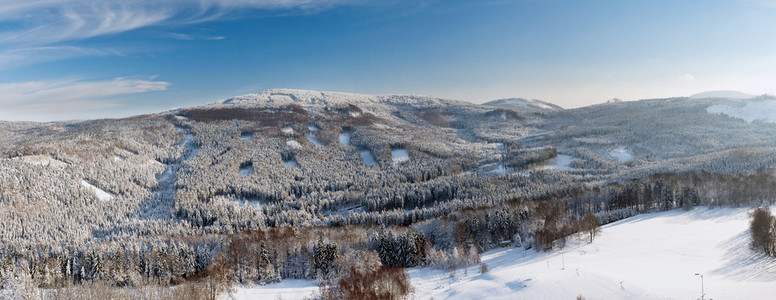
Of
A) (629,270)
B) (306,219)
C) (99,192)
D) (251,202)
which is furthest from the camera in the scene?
(251,202)

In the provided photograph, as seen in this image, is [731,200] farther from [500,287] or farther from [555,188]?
[500,287]

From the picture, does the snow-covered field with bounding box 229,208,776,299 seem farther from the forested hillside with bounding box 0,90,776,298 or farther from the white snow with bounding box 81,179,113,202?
the white snow with bounding box 81,179,113,202

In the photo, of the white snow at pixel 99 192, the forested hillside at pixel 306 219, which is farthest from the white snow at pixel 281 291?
the white snow at pixel 99 192

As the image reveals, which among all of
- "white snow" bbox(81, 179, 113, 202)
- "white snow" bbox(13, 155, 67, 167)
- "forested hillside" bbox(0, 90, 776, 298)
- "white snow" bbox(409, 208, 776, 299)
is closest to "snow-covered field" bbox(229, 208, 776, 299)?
"white snow" bbox(409, 208, 776, 299)

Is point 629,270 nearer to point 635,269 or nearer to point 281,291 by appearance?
point 635,269

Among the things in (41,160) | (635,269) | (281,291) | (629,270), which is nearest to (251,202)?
(41,160)

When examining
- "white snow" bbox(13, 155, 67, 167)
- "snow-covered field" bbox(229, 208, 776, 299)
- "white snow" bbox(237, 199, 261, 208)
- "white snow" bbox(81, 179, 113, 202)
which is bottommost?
"white snow" bbox(237, 199, 261, 208)
